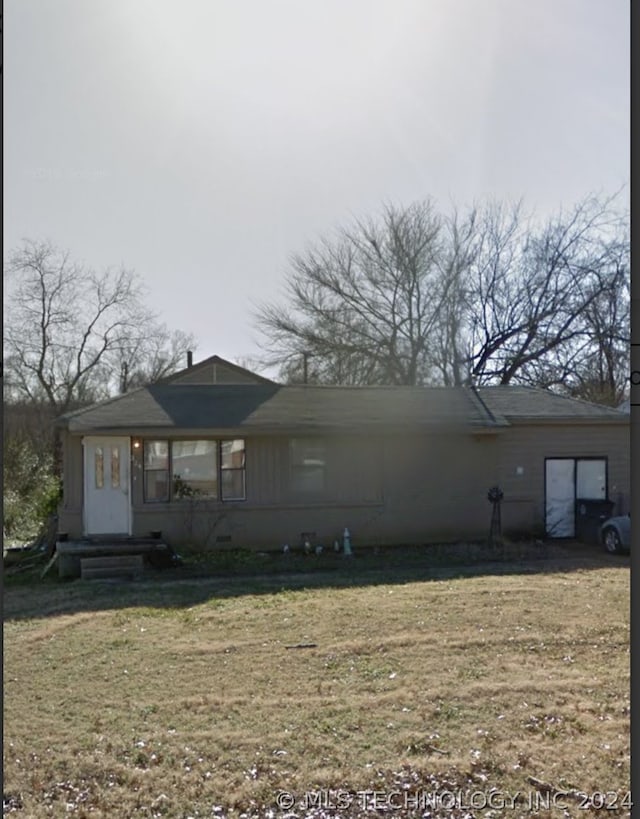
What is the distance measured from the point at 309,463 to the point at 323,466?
1.05ft

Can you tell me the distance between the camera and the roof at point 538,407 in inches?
539

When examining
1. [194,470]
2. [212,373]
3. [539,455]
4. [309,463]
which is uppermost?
[212,373]

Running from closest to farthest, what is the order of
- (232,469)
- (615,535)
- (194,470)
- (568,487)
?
(615,535)
(194,470)
(232,469)
(568,487)

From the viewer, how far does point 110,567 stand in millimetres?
10086

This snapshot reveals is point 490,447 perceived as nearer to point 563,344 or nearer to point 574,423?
point 574,423

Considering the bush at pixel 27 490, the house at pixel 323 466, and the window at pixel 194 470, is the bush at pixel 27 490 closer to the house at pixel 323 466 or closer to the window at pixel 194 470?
Result: the house at pixel 323 466

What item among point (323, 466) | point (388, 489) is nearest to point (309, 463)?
point (323, 466)

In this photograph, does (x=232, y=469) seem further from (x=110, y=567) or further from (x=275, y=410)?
(x=110, y=567)

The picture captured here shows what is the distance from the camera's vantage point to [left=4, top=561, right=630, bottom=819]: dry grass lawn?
3266 mm

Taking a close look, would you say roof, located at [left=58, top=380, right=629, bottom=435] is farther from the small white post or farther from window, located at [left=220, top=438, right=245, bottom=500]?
the small white post

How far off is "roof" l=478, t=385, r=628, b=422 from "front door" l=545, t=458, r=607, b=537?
1.05m

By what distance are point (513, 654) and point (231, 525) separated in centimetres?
773

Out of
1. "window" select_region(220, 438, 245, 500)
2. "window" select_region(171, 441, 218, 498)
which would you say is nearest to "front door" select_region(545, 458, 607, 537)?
"window" select_region(220, 438, 245, 500)

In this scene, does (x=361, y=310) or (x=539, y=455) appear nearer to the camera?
(x=539, y=455)
